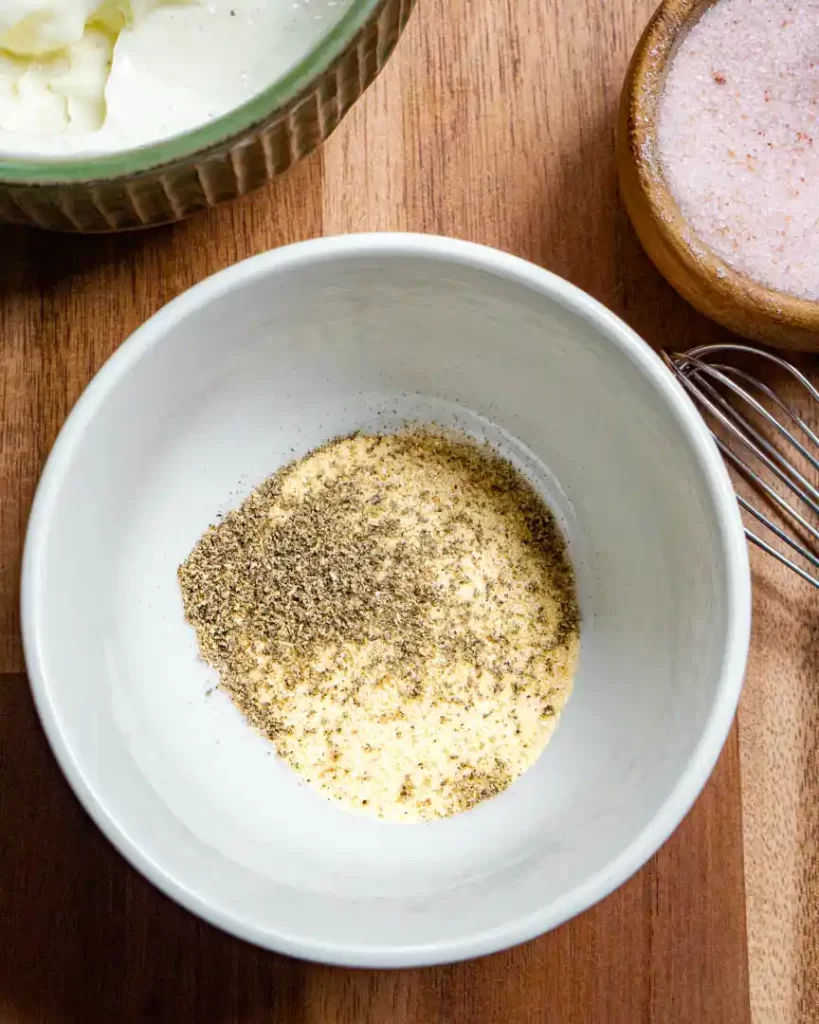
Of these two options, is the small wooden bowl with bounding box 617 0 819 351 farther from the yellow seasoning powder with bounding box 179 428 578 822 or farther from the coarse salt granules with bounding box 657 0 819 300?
the yellow seasoning powder with bounding box 179 428 578 822

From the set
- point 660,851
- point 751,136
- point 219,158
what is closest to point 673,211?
point 751,136

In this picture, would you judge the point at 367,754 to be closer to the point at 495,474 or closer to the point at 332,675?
the point at 332,675

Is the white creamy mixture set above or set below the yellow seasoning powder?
above

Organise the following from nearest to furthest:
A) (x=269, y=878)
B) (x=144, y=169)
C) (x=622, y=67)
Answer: (x=144, y=169) → (x=269, y=878) → (x=622, y=67)

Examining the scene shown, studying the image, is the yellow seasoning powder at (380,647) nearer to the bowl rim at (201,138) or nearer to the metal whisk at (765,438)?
the metal whisk at (765,438)

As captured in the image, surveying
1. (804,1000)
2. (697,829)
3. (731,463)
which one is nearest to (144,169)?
(731,463)

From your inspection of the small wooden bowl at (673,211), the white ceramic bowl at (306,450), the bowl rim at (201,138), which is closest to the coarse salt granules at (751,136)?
the small wooden bowl at (673,211)

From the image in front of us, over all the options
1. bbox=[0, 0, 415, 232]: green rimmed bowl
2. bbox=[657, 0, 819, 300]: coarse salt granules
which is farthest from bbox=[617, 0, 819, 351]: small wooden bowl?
bbox=[0, 0, 415, 232]: green rimmed bowl
